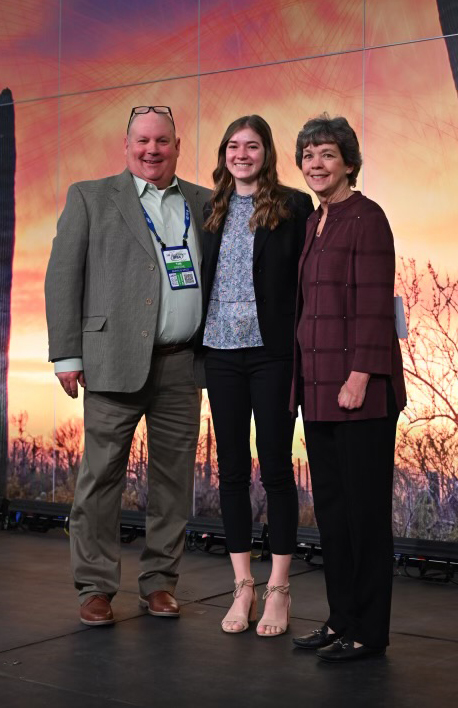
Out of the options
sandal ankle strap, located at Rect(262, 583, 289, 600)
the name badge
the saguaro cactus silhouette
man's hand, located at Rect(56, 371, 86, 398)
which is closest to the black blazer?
the name badge

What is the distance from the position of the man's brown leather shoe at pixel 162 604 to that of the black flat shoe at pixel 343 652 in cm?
66

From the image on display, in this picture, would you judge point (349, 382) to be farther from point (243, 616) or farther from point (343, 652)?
point (243, 616)

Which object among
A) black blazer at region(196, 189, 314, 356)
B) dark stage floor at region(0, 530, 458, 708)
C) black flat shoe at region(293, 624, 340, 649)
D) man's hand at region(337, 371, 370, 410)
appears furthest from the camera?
black blazer at region(196, 189, 314, 356)

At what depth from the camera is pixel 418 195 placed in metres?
4.33

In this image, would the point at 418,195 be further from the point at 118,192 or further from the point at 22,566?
the point at 22,566

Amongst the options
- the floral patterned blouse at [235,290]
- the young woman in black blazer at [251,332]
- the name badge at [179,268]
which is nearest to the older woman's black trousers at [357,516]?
the young woman in black blazer at [251,332]

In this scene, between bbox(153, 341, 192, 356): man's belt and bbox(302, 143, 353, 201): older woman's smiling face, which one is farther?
bbox(153, 341, 192, 356): man's belt

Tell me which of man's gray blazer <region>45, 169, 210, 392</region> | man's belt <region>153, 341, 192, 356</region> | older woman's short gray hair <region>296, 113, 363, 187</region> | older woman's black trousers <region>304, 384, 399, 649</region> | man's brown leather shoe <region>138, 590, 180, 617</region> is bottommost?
man's brown leather shoe <region>138, 590, 180, 617</region>

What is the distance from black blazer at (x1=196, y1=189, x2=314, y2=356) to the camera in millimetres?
2986

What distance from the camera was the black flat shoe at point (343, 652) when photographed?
2746mm

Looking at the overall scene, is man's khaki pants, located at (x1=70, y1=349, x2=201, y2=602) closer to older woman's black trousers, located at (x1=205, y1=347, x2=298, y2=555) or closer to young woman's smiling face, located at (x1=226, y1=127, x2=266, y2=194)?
older woman's black trousers, located at (x1=205, y1=347, x2=298, y2=555)

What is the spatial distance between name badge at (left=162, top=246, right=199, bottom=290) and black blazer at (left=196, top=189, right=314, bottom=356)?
0.41 ft

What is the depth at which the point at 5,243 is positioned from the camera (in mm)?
5625

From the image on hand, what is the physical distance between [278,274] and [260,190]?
10.2 inches
